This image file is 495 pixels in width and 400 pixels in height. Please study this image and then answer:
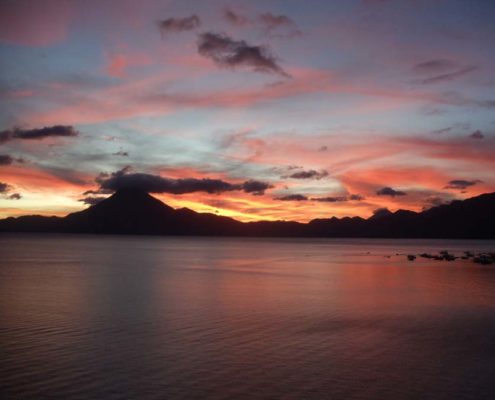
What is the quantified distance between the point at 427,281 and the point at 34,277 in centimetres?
5188

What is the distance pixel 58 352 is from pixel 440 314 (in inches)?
1104

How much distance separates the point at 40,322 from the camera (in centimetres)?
3294

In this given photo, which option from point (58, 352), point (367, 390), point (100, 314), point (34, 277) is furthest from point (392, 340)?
point (34, 277)

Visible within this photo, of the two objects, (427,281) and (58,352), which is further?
(427,281)

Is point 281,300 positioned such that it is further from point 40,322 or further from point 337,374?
point 337,374

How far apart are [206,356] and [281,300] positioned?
22.9 m

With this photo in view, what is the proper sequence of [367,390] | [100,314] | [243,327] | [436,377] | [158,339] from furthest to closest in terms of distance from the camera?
[100,314]
[243,327]
[158,339]
[436,377]
[367,390]

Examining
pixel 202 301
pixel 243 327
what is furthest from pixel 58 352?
pixel 202 301

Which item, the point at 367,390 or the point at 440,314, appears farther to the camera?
the point at 440,314

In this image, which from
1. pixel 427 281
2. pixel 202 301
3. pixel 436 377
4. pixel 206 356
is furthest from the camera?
pixel 427 281

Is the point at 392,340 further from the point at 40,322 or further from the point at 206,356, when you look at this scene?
A: the point at 40,322

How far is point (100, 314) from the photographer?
36.7 meters

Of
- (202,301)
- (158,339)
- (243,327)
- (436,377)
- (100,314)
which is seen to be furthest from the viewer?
(202,301)

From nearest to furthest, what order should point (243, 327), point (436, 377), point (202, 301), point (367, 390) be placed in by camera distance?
1. point (367, 390)
2. point (436, 377)
3. point (243, 327)
4. point (202, 301)
